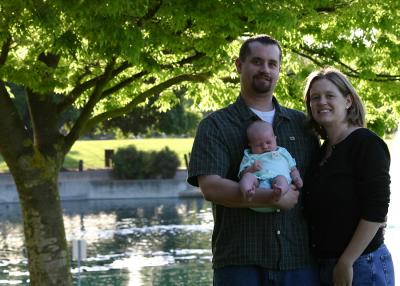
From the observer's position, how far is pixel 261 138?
12.9 ft

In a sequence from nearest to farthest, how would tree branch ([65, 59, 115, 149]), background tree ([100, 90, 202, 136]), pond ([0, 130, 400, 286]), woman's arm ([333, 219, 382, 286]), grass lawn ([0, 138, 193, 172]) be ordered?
woman's arm ([333, 219, 382, 286])
tree branch ([65, 59, 115, 149])
pond ([0, 130, 400, 286])
background tree ([100, 90, 202, 136])
grass lawn ([0, 138, 193, 172])

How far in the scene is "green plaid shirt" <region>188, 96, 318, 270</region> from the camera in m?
3.98

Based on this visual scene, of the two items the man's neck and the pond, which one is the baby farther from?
the pond

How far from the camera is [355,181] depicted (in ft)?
12.8

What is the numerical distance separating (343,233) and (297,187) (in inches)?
12.4

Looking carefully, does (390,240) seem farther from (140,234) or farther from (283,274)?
(283,274)

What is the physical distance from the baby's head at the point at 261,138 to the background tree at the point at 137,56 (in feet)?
11.4

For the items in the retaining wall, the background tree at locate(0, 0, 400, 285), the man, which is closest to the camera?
the man

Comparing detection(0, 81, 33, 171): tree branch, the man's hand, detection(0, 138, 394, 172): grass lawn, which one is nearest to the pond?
detection(0, 81, 33, 171): tree branch

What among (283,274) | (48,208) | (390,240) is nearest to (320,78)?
(283,274)

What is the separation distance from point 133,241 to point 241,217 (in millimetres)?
19987

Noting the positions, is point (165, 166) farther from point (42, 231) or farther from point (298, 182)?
point (298, 182)

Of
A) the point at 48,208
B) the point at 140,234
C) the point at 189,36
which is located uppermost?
the point at 189,36

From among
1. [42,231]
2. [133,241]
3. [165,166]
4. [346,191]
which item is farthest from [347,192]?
[165,166]
